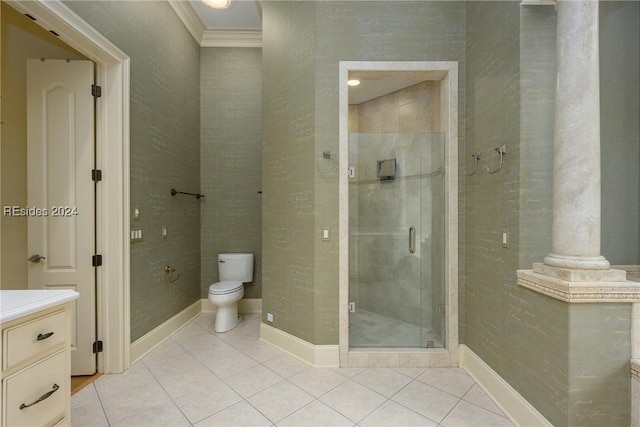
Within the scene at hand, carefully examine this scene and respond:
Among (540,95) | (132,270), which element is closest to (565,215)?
(540,95)

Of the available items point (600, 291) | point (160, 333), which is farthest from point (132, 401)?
point (600, 291)

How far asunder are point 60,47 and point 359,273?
322 centimetres

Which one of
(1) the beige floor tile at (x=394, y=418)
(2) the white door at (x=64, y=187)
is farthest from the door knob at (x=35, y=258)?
(1) the beige floor tile at (x=394, y=418)

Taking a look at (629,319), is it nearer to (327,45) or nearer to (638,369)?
(638,369)

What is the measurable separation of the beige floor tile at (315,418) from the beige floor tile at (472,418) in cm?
63

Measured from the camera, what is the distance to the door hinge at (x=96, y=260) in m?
2.21

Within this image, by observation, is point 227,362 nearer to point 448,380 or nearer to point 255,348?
point 255,348

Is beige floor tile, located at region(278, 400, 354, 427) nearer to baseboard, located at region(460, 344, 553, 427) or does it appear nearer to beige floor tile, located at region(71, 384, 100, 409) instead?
baseboard, located at region(460, 344, 553, 427)

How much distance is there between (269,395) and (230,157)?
2.75m

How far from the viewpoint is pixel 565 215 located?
60.2 inches

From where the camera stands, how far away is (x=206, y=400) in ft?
6.23

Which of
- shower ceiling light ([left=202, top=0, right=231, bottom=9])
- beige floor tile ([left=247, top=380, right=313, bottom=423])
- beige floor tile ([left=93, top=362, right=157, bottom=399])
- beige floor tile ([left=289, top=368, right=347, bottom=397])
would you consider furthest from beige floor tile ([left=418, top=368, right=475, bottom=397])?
shower ceiling light ([left=202, top=0, right=231, bottom=9])

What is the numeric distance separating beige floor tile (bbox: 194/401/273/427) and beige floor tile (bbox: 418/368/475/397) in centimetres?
125

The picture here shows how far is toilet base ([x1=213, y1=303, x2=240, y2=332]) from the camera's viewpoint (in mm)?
3025
